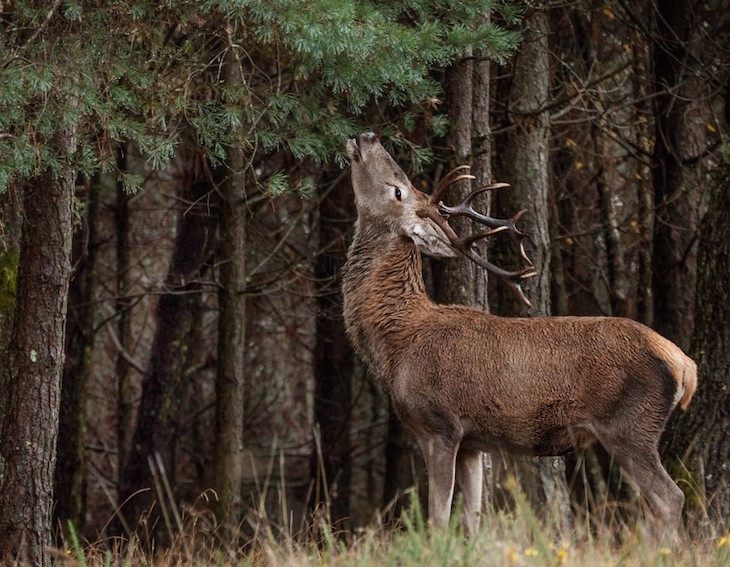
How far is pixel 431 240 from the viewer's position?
880cm

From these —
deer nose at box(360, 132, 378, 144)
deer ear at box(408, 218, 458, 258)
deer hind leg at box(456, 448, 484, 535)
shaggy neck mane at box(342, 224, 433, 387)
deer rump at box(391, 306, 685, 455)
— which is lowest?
deer hind leg at box(456, 448, 484, 535)

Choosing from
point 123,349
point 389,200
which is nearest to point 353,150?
point 389,200

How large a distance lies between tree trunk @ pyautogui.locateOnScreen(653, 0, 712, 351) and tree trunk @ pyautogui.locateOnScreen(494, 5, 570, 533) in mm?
2857

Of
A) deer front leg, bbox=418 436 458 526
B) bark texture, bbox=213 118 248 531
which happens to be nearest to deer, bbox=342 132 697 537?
deer front leg, bbox=418 436 458 526

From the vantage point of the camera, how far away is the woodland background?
758 centimetres

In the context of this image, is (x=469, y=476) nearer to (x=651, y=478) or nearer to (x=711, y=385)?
(x=651, y=478)

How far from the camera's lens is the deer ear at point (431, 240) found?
8781mm

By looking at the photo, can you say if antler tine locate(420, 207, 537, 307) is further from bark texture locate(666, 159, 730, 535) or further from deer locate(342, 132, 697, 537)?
bark texture locate(666, 159, 730, 535)

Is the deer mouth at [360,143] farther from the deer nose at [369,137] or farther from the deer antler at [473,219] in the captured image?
the deer antler at [473,219]

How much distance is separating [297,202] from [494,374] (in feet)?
30.6

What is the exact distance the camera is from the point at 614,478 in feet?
51.4

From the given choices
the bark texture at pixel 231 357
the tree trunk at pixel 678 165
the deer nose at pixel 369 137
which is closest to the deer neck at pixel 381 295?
the deer nose at pixel 369 137

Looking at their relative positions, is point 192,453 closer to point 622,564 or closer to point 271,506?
point 271,506

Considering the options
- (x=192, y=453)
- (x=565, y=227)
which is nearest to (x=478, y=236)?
(x=565, y=227)
